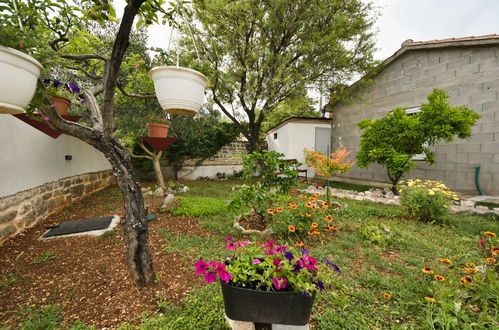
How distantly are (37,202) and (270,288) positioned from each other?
14.2 feet

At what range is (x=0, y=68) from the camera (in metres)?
0.86

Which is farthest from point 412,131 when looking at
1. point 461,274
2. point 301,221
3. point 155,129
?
point 155,129

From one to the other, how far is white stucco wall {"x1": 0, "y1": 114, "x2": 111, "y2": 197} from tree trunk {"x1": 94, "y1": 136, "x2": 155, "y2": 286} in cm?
240

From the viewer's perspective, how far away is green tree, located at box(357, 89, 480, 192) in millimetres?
4691

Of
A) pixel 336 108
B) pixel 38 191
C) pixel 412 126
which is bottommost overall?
pixel 38 191

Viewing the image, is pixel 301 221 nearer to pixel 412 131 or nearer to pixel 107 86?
pixel 107 86

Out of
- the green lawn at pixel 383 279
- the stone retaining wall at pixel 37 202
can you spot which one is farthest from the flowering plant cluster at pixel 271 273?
the stone retaining wall at pixel 37 202

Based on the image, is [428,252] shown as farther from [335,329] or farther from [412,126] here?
[412,126]

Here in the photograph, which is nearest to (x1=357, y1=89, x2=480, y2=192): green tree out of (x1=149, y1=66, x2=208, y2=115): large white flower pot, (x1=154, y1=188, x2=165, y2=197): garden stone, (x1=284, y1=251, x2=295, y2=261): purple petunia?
(x1=284, y1=251, x2=295, y2=261): purple petunia

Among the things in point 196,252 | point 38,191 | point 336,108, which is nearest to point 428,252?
point 196,252

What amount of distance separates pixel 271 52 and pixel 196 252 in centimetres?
691

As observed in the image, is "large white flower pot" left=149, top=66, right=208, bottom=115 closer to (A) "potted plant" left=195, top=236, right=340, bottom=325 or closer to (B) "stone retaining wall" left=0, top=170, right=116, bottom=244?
(A) "potted plant" left=195, top=236, right=340, bottom=325

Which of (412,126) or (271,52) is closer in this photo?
(412,126)

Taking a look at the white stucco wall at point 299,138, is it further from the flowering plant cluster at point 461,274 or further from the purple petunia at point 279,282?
the purple petunia at point 279,282
